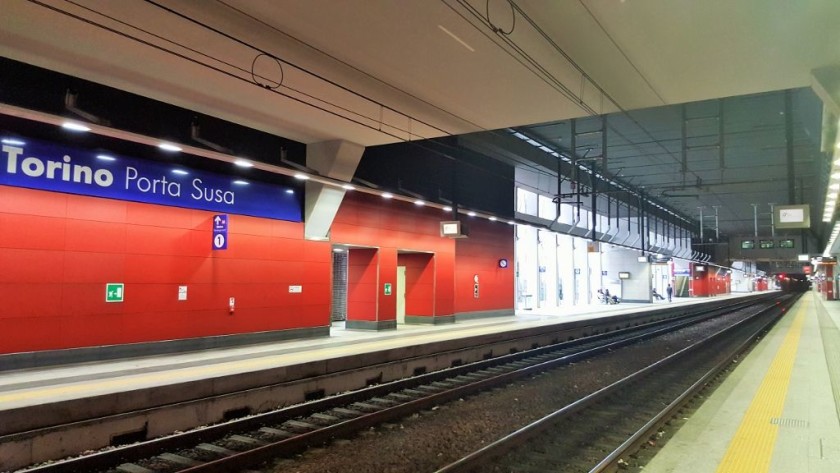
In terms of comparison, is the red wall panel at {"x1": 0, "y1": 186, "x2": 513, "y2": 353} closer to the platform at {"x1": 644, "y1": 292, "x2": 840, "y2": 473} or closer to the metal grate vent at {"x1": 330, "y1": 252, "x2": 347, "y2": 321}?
the metal grate vent at {"x1": 330, "y1": 252, "x2": 347, "y2": 321}

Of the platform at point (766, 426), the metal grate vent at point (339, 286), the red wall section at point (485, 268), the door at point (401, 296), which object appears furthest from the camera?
the red wall section at point (485, 268)

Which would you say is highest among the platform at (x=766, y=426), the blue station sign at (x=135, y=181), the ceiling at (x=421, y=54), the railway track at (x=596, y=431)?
the ceiling at (x=421, y=54)

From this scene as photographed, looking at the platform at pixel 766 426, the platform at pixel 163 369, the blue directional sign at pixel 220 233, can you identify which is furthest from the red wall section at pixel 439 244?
the platform at pixel 766 426

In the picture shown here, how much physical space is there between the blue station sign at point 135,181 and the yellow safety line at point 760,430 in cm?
1062

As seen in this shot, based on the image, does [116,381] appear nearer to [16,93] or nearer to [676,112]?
[16,93]

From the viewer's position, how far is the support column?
13.1m

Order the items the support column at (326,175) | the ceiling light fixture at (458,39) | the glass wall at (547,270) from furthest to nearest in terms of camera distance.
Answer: the glass wall at (547,270) < the support column at (326,175) < the ceiling light fixture at (458,39)

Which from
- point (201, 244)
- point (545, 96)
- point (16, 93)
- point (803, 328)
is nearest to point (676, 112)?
point (545, 96)

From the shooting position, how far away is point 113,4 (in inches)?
251

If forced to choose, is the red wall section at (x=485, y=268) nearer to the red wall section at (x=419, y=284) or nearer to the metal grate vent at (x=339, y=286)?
the red wall section at (x=419, y=284)

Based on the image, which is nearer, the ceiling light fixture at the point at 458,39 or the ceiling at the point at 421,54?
the ceiling at the point at 421,54

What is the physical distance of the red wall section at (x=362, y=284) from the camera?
1631cm

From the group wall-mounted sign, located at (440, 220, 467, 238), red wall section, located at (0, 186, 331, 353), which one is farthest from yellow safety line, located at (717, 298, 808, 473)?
red wall section, located at (0, 186, 331, 353)

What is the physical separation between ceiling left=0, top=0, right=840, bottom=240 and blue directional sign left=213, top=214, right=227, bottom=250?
7.57 ft
